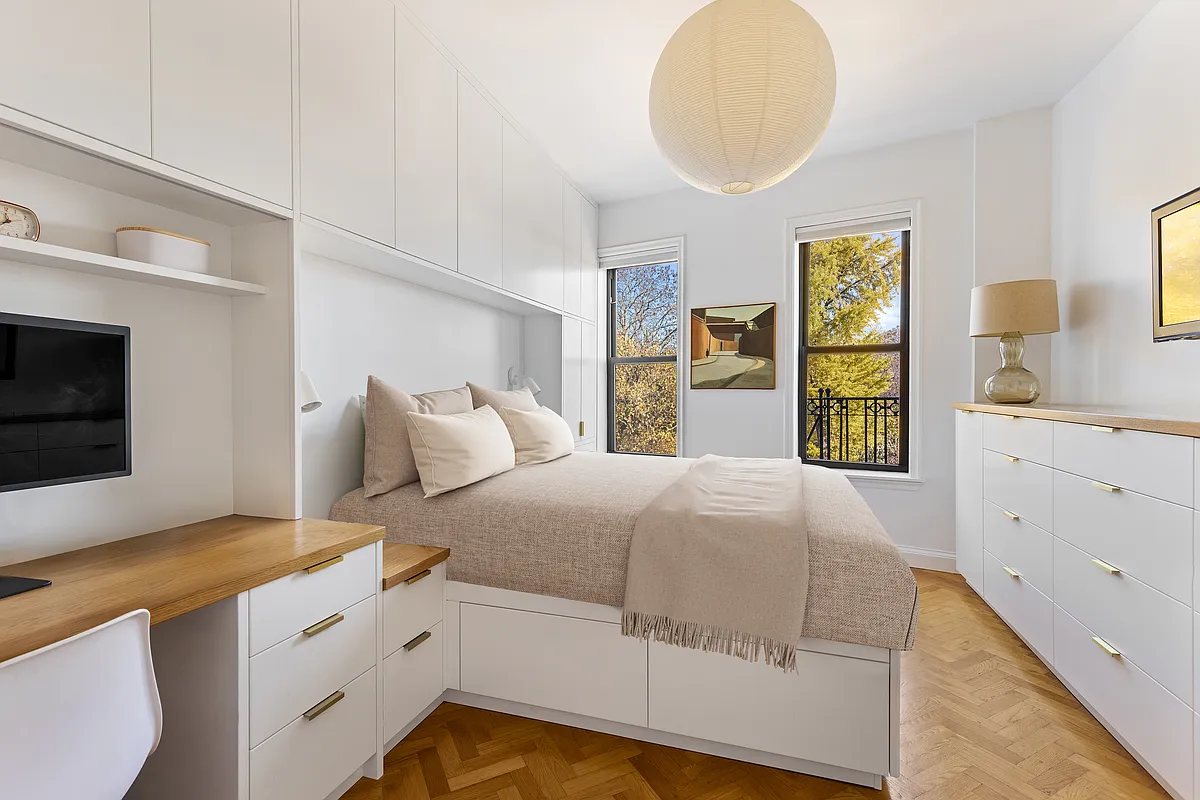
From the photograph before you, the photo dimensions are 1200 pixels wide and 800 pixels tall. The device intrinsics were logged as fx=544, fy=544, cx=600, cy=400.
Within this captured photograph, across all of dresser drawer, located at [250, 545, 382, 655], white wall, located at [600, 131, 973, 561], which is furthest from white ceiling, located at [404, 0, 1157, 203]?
dresser drawer, located at [250, 545, 382, 655]

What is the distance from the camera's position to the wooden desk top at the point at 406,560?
167 centimetres

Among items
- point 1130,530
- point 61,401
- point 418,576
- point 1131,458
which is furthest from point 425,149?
point 1130,530

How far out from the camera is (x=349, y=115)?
189 cm

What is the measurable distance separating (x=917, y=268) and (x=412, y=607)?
3399 mm

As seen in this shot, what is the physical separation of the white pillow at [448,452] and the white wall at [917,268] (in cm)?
224

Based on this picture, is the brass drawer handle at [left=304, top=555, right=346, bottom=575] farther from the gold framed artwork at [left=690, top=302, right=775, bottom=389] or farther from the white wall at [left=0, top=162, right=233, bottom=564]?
the gold framed artwork at [left=690, top=302, right=775, bottom=389]

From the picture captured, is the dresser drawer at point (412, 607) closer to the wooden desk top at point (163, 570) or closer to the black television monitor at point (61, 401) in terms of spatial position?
the wooden desk top at point (163, 570)

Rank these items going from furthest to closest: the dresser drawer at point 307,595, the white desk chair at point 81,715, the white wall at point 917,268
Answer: the white wall at point 917,268, the dresser drawer at point 307,595, the white desk chair at point 81,715

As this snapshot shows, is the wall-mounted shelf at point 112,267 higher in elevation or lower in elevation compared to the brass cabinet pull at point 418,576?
higher

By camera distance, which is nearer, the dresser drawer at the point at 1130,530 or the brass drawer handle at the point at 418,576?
the dresser drawer at the point at 1130,530

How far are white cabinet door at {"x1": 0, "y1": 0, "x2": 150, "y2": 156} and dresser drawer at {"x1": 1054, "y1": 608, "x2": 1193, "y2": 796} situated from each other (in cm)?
302

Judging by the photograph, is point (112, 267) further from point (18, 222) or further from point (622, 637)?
point (622, 637)

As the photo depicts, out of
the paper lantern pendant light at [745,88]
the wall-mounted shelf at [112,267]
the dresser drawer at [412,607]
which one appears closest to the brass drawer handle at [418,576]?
the dresser drawer at [412,607]

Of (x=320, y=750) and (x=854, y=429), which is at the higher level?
(x=854, y=429)
